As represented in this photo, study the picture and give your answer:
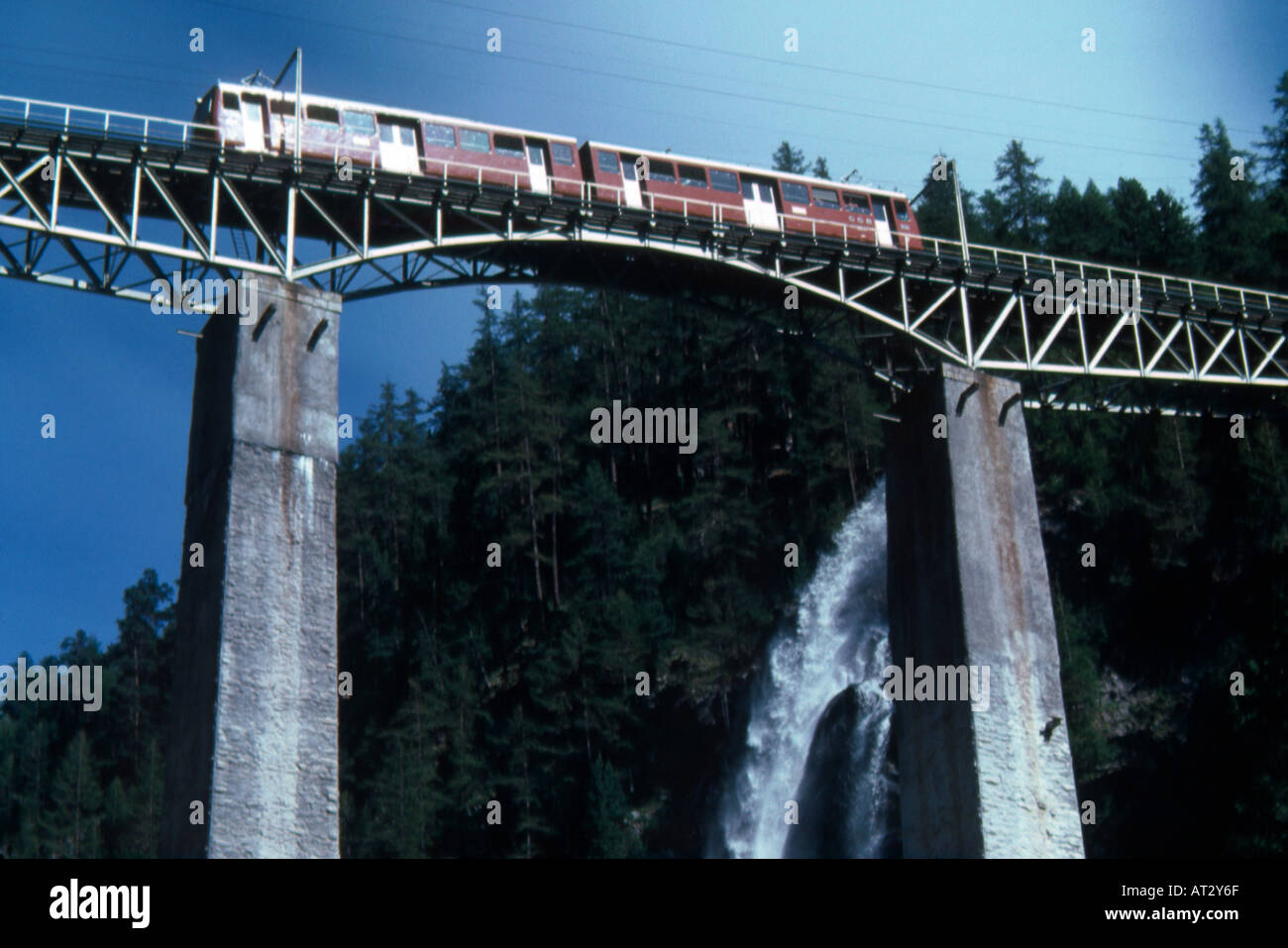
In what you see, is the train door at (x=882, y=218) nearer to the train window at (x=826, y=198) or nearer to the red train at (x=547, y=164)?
the red train at (x=547, y=164)

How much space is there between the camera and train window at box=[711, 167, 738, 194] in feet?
107

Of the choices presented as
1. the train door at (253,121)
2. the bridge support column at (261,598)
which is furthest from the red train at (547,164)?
the bridge support column at (261,598)

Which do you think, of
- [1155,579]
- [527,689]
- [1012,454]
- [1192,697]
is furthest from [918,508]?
[527,689]

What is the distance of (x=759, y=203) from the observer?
111 feet

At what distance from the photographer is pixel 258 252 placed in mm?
23875

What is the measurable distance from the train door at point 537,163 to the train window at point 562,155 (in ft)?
0.82

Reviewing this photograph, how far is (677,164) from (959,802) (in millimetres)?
15888

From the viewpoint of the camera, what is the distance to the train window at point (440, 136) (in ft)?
95.0

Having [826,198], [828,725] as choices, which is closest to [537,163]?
[826,198]

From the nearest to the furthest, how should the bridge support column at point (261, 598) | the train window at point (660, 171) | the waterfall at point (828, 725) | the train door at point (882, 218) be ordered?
the bridge support column at point (261, 598) → the train window at point (660, 171) → the train door at point (882, 218) → the waterfall at point (828, 725)

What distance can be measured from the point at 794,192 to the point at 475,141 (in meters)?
8.67

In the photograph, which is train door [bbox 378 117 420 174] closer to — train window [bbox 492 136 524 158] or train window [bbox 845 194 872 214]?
train window [bbox 492 136 524 158]

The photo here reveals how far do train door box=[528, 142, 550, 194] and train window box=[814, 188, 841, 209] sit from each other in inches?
278

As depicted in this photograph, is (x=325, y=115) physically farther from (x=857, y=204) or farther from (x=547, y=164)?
(x=857, y=204)
